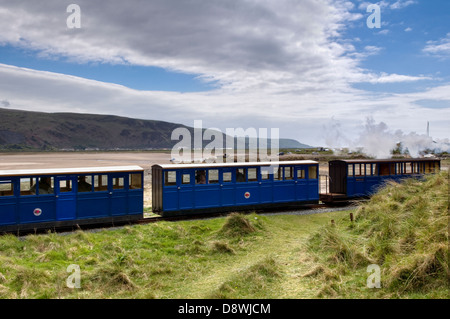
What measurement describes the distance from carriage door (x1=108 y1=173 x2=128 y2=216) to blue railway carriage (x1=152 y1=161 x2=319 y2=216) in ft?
6.37

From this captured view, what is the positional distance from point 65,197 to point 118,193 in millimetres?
2322

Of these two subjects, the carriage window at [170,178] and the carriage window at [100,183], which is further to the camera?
the carriage window at [170,178]

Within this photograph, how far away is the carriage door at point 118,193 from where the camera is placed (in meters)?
16.8

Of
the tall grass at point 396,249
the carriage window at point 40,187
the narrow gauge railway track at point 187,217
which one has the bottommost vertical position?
the narrow gauge railway track at point 187,217

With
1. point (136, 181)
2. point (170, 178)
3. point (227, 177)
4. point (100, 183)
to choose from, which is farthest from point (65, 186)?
point (227, 177)

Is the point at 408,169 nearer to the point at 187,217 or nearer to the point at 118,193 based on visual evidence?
the point at 187,217

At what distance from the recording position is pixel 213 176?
1973cm

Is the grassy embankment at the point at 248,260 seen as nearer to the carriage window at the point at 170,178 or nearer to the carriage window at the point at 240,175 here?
the carriage window at the point at 170,178

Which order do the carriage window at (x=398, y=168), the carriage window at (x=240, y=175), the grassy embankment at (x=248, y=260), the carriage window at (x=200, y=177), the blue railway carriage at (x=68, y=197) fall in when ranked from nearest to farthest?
the grassy embankment at (x=248, y=260)
the blue railway carriage at (x=68, y=197)
the carriage window at (x=200, y=177)
the carriage window at (x=240, y=175)
the carriage window at (x=398, y=168)

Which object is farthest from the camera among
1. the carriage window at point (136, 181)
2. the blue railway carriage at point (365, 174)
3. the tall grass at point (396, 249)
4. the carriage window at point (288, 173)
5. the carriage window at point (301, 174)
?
the blue railway carriage at point (365, 174)

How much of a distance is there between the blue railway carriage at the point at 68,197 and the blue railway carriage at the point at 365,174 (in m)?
12.6

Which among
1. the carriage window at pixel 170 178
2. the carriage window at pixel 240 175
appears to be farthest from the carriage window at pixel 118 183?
the carriage window at pixel 240 175

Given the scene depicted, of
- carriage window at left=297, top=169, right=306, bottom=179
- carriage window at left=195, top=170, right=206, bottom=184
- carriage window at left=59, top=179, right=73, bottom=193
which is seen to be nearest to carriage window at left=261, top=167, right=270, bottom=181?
carriage window at left=297, top=169, right=306, bottom=179

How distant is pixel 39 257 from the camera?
448 inches
